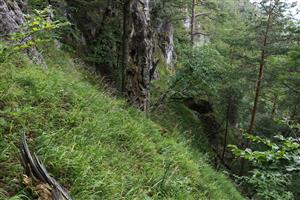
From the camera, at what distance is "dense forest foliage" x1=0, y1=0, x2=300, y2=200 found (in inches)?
110

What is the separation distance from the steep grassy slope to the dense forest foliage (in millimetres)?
14

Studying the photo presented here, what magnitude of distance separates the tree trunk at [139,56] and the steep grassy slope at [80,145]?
190cm

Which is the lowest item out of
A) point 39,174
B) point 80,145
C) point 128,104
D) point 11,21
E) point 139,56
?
point 128,104

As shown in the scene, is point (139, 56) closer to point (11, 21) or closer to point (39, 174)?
point (11, 21)

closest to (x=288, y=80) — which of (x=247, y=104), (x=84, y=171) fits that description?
(x=247, y=104)

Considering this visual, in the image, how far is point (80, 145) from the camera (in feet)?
10.2

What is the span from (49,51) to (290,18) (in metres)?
9.43

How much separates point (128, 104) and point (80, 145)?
3234mm

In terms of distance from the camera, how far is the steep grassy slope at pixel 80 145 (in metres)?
2.56

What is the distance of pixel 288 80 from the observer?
37.1 ft

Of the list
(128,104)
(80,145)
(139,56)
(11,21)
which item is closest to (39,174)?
(80,145)

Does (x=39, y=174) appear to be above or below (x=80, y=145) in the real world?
above

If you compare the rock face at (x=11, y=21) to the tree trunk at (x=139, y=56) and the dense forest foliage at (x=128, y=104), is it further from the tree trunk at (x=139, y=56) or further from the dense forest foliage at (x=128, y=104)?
the tree trunk at (x=139, y=56)

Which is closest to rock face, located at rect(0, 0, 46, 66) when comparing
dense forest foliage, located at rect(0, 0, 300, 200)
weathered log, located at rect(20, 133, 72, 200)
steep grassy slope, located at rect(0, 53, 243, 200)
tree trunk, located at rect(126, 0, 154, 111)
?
dense forest foliage, located at rect(0, 0, 300, 200)
